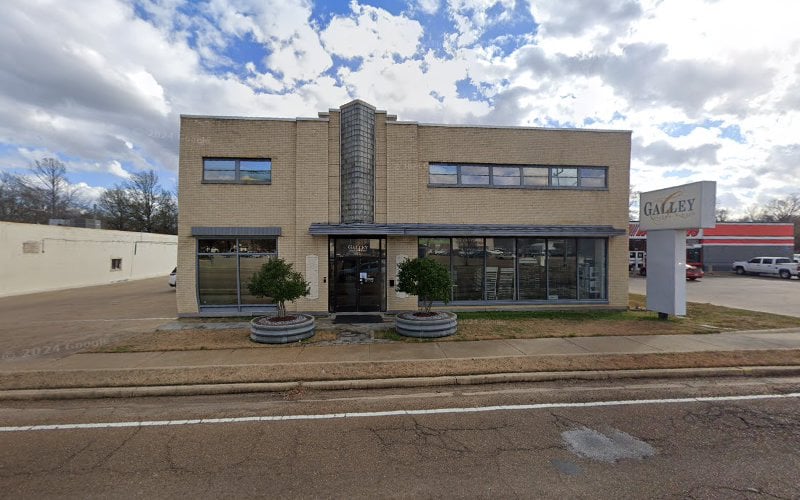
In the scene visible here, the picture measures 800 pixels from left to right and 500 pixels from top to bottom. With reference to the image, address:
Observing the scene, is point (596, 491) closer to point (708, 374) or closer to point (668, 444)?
point (668, 444)

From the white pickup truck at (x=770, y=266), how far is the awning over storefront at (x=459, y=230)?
26.8 meters

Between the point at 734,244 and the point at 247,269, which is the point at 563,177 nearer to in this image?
the point at 247,269

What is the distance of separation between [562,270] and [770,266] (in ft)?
96.8

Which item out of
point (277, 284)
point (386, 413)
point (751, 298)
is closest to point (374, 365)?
point (386, 413)

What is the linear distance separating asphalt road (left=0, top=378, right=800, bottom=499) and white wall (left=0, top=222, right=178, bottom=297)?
21.4 m

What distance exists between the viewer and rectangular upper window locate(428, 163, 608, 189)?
1295 cm

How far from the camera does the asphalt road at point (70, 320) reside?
852 cm

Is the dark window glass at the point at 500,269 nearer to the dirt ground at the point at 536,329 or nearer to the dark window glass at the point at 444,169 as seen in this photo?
the dirt ground at the point at 536,329

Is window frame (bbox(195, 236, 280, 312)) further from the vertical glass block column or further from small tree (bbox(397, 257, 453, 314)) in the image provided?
small tree (bbox(397, 257, 453, 314))

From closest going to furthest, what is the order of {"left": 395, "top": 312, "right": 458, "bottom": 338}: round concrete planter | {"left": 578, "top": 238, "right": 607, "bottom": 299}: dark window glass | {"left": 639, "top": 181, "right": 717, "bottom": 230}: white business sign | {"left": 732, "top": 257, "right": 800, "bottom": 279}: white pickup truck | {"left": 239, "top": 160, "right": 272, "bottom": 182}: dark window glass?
{"left": 395, "top": 312, "right": 458, "bottom": 338}: round concrete planter → {"left": 639, "top": 181, "right": 717, "bottom": 230}: white business sign → {"left": 239, "top": 160, "right": 272, "bottom": 182}: dark window glass → {"left": 578, "top": 238, "right": 607, "bottom": 299}: dark window glass → {"left": 732, "top": 257, "right": 800, "bottom": 279}: white pickup truck

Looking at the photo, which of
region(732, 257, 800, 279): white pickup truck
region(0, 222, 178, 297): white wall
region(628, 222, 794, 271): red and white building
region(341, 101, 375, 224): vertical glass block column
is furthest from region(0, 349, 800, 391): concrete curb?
region(628, 222, 794, 271): red and white building

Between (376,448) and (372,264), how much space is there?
8.68 m

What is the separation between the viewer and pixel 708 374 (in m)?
6.65

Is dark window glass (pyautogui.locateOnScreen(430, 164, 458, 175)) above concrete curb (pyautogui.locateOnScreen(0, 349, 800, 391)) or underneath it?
above
